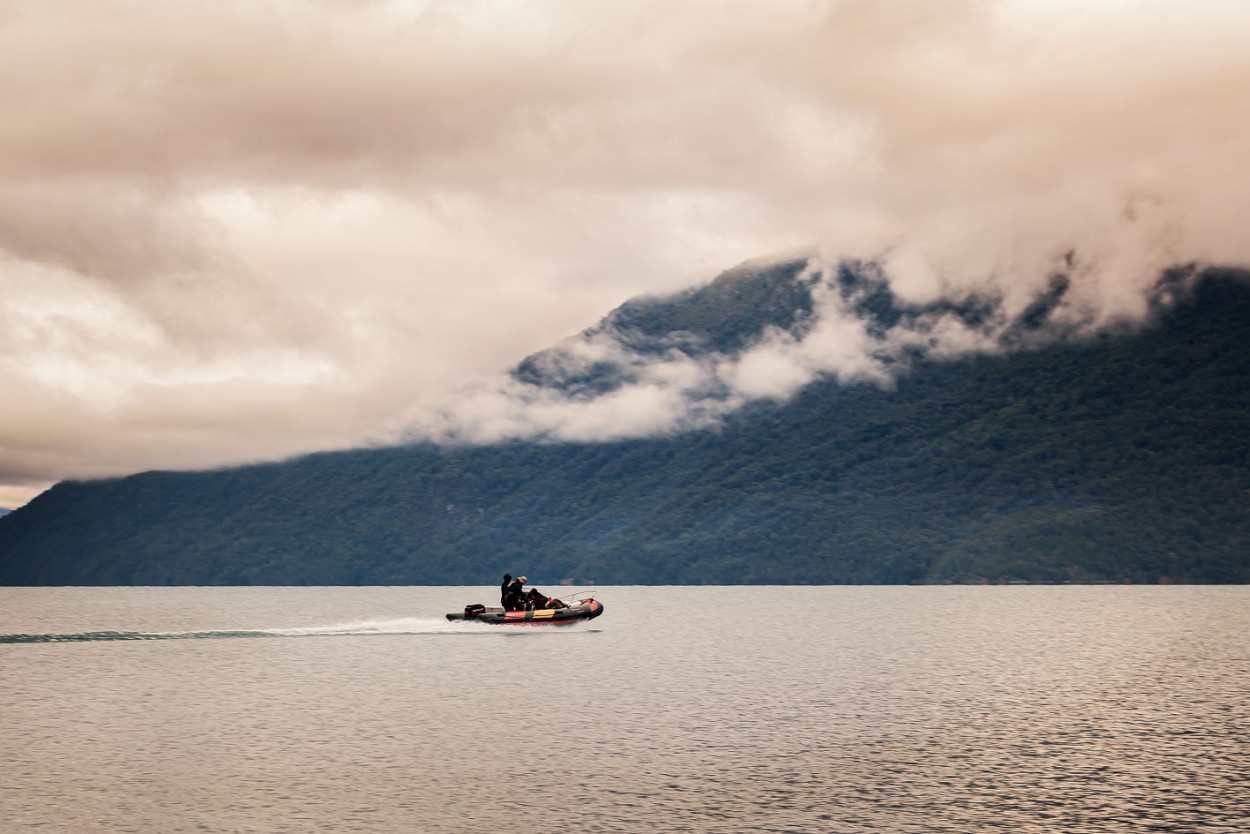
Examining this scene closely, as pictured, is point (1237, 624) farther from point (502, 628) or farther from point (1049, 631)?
point (502, 628)

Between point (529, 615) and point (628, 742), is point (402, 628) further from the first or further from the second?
point (628, 742)

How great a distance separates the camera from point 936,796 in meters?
56.6

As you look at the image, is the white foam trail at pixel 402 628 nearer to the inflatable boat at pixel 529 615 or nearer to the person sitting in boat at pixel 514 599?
the inflatable boat at pixel 529 615

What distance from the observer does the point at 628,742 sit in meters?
71.3

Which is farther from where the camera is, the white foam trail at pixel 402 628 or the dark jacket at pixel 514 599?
the white foam trail at pixel 402 628

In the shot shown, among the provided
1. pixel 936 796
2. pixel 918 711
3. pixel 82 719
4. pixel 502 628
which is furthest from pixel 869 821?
pixel 502 628

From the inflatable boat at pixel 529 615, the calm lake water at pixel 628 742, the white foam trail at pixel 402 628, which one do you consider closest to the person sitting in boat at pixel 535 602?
the inflatable boat at pixel 529 615

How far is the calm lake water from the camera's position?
53.0 m

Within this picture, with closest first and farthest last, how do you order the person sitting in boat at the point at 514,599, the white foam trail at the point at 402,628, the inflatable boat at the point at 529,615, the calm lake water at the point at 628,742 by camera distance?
1. the calm lake water at the point at 628,742
2. the inflatable boat at the point at 529,615
3. the person sitting in boat at the point at 514,599
4. the white foam trail at the point at 402,628

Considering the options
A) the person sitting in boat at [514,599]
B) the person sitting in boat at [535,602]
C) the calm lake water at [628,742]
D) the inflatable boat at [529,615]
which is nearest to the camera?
the calm lake water at [628,742]

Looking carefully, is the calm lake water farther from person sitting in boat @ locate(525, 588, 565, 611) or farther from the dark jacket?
person sitting in boat @ locate(525, 588, 565, 611)

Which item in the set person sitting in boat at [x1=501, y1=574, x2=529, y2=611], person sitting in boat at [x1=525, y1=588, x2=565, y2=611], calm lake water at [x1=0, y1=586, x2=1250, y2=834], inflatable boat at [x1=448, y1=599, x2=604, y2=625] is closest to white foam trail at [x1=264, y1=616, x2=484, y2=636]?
inflatable boat at [x1=448, y1=599, x2=604, y2=625]

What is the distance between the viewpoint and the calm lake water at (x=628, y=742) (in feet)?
174

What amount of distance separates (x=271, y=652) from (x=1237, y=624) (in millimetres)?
131180
